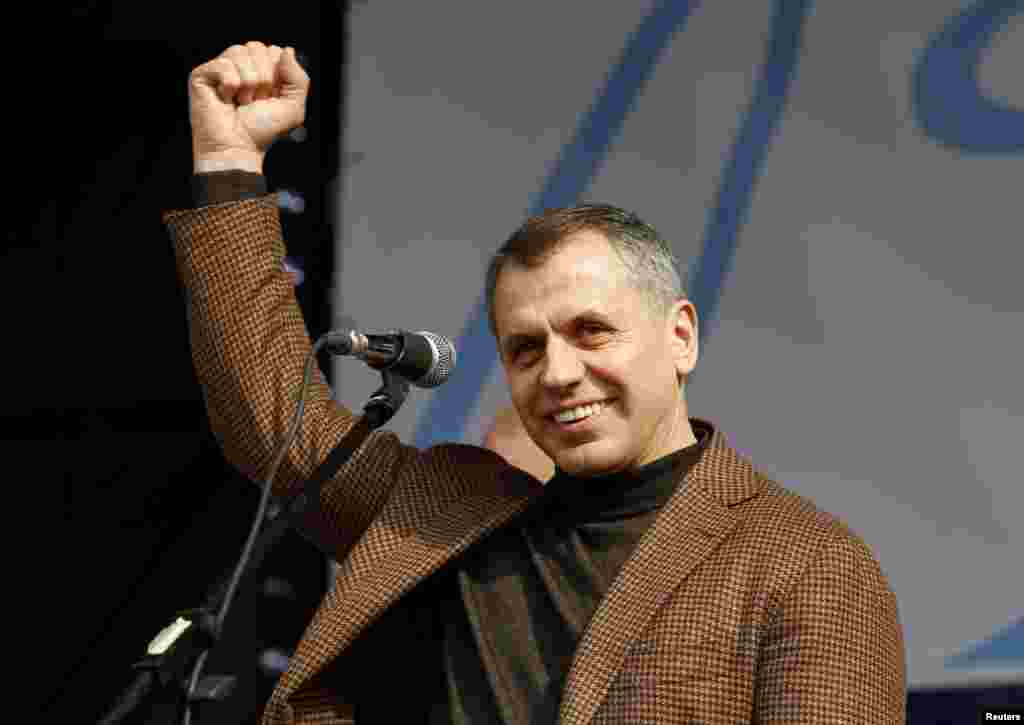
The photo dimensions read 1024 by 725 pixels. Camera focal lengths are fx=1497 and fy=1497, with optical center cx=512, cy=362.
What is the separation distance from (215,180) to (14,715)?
193 cm

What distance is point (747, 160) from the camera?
318 centimetres

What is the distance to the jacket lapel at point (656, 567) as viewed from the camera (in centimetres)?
157

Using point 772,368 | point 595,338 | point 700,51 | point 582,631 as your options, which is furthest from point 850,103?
point 582,631

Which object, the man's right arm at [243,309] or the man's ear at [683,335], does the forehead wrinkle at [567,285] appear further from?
the man's right arm at [243,309]

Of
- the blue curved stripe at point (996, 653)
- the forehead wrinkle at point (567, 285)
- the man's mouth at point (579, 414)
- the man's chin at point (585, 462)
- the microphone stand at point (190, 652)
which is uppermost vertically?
the forehead wrinkle at point (567, 285)

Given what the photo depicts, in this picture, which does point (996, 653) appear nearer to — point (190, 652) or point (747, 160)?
point (747, 160)

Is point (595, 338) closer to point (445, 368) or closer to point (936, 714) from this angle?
point (445, 368)

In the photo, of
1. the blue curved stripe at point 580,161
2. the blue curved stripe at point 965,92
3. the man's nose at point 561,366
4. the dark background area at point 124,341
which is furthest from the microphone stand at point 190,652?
the blue curved stripe at point 965,92

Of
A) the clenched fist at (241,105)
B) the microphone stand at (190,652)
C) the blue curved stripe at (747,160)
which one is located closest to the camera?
the microphone stand at (190,652)

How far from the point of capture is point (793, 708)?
1.50 metres

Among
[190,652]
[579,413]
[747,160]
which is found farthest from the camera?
[747,160]

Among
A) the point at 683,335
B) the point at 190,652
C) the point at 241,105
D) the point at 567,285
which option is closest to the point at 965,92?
the point at 683,335

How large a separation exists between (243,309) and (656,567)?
0.59 meters

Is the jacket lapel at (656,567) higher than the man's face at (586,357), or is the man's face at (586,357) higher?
the man's face at (586,357)
